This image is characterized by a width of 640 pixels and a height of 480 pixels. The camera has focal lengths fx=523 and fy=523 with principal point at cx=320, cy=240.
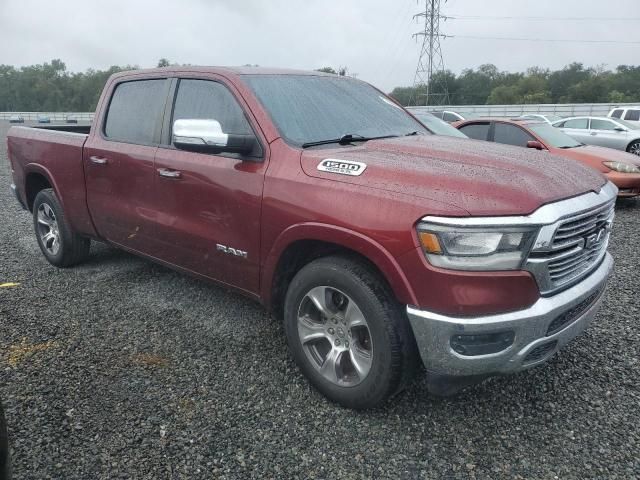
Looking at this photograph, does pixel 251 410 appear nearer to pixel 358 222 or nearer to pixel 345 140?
pixel 358 222

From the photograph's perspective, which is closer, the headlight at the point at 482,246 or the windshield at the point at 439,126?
the headlight at the point at 482,246

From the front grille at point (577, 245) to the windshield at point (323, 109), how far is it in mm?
1401

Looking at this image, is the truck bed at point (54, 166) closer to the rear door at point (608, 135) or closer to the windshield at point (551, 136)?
the windshield at point (551, 136)

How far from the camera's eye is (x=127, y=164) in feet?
12.9

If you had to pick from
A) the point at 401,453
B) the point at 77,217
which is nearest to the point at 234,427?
the point at 401,453

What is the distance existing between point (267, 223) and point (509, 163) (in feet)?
4.40

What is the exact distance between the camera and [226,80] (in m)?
3.39

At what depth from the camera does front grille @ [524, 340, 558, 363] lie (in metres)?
2.39

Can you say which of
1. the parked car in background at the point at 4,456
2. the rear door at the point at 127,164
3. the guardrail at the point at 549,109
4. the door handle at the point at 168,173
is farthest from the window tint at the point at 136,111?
the guardrail at the point at 549,109

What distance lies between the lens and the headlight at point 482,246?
224cm

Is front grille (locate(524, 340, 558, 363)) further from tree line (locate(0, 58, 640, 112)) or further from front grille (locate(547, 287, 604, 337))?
tree line (locate(0, 58, 640, 112))

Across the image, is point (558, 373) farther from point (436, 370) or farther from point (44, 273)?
point (44, 273)

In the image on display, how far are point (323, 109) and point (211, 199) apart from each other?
93cm

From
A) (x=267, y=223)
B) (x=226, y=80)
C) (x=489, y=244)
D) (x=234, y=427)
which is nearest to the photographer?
(x=489, y=244)
